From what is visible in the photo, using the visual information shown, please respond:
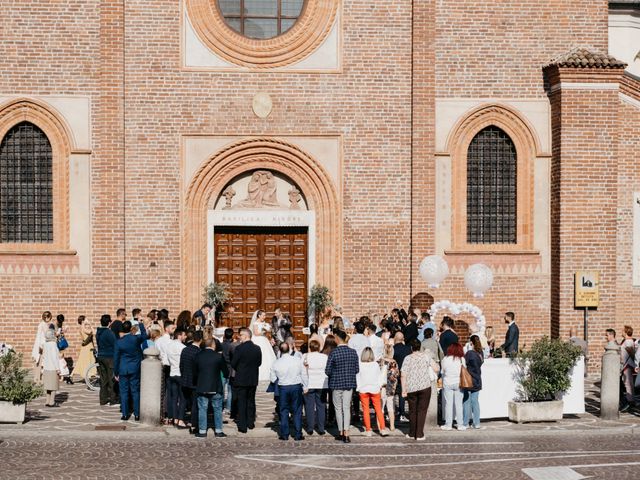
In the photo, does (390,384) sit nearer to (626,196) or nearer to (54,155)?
(626,196)

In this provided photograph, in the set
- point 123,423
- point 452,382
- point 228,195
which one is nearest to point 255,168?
point 228,195

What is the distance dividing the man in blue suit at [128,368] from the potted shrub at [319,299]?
284 inches

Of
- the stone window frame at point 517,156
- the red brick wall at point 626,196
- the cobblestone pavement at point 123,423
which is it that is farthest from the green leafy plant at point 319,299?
the red brick wall at point 626,196

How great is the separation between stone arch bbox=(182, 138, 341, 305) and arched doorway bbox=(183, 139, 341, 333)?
2cm

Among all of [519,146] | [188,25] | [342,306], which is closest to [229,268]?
[342,306]

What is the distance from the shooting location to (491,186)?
2767 cm

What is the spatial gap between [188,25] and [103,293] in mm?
6311

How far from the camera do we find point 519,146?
2750 cm

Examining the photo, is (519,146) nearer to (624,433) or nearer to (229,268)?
(229,268)

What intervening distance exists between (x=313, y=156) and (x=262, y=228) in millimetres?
2060

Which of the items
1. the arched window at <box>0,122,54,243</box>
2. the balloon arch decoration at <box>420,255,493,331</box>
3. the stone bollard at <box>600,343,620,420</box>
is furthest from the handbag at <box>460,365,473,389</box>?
the arched window at <box>0,122,54,243</box>

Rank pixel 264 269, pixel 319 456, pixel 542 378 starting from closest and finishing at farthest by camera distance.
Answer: pixel 319 456 < pixel 542 378 < pixel 264 269

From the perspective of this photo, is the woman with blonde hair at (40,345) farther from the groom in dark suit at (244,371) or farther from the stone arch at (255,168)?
the groom in dark suit at (244,371)

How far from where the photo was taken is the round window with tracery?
90.3 feet
